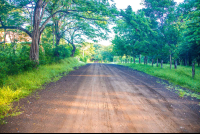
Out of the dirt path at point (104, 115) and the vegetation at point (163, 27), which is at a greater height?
the vegetation at point (163, 27)

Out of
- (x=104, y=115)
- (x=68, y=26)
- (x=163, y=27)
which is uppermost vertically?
(x=68, y=26)

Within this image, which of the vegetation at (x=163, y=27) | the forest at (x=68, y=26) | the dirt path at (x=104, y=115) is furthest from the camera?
the vegetation at (x=163, y=27)

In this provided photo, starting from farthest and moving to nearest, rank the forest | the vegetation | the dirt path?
the vegetation < the forest < the dirt path

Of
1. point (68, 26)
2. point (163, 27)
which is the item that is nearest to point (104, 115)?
point (163, 27)

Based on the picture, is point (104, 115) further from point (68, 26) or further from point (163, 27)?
point (68, 26)

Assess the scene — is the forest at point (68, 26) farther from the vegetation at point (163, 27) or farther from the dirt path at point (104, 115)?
the dirt path at point (104, 115)

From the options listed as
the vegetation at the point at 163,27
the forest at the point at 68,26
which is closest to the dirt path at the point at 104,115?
the forest at the point at 68,26

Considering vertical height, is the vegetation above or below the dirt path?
above

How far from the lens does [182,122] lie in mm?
3406

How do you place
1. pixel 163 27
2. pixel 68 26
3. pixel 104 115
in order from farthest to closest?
1. pixel 68 26
2. pixel 163 27
3. pixel 104 115

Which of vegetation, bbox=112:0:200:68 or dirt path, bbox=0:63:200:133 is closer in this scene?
dirt path, bbox=0:63:200:133

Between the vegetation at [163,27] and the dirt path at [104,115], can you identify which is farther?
the vegetation at [163,27]

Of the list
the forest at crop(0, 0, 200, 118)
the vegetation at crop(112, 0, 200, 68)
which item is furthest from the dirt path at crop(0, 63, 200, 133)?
the vegetation at crop(112, 0, 200, 68)

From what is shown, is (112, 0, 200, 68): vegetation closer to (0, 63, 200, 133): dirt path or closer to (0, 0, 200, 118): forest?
(0, 0, 200, 118): forest
